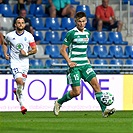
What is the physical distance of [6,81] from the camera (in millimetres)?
18719

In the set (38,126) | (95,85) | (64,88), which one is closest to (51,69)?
(64,88)

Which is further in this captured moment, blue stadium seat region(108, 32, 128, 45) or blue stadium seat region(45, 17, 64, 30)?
blue stadium seat region(108, 32, 128, 45)

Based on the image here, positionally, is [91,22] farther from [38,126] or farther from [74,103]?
[38,126]

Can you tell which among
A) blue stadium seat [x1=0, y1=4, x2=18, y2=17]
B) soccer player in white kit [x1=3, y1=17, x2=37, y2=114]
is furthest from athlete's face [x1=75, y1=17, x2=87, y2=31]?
blue stadium seat [x1=0, y1=4, x2=18, y2=17]

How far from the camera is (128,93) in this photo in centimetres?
1958

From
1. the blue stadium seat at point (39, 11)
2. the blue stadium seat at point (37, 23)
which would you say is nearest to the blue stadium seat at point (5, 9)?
the blue stadium seat at point (37, 23)

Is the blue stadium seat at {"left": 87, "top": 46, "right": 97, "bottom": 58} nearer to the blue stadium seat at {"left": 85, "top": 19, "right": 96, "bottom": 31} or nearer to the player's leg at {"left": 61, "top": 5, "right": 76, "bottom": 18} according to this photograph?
the blue stadium seat at {"left": 85, "top": 19, "right": 96, "bottom": 31}

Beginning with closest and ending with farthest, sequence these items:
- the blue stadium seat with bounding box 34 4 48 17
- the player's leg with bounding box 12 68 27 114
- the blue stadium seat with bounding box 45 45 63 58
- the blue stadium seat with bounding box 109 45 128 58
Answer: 1. the player's leg with bounding box 12 68 27 114
2. the blue stadium seat with bounding box 45 45 63 58
3. the blue stadium seat with bounding box 109 45 128 58
4. the blue stadium seat with bounding box 34 4 48 17

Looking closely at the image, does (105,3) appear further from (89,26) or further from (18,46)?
(18,46)

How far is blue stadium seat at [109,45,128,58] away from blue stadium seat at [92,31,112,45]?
0.27 m

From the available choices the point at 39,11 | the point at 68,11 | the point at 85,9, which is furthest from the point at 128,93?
the point at 85,9

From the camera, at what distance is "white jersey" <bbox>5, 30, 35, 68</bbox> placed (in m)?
15.4

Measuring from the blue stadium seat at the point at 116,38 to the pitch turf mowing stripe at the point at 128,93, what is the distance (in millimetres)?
4768

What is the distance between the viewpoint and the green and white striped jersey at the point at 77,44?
14000 mm
